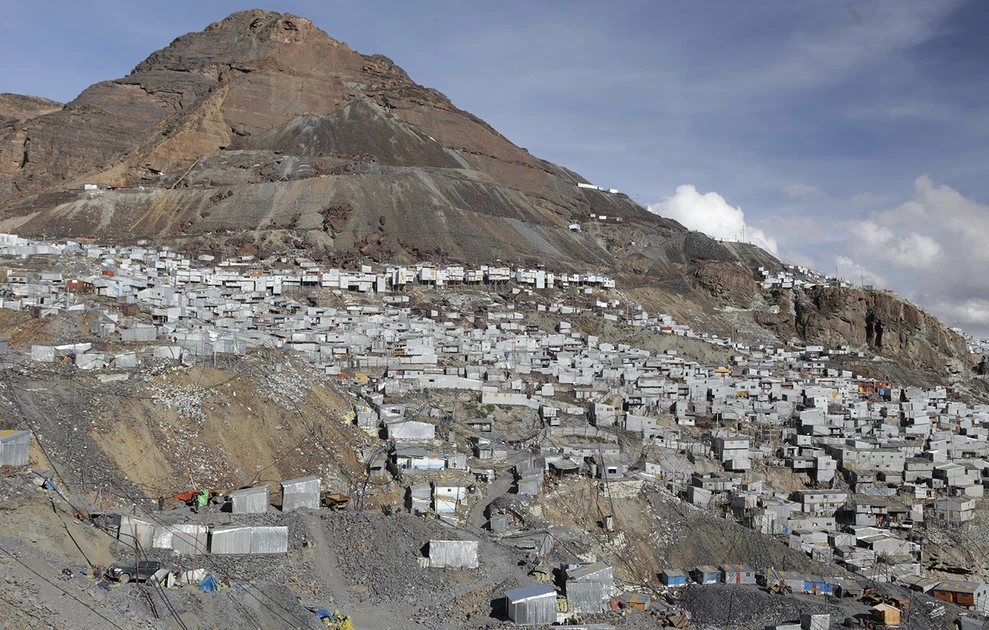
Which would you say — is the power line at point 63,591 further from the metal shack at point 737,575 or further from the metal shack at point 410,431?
the metal shack at point 737,575

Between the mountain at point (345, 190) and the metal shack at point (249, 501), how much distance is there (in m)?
48.5

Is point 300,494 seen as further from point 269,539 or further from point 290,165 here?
point 290,165

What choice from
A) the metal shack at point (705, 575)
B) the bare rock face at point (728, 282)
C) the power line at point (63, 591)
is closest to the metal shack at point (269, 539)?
the power line at point (63, 591)

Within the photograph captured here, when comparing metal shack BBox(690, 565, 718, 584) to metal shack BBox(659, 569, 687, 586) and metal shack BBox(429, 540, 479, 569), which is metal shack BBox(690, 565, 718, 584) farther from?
metal shack BBox(429, 540, 479, 569)

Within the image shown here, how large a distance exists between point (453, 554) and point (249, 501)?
4961 mm

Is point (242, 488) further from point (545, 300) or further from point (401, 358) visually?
point (545, 300)

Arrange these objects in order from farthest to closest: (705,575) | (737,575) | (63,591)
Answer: (737,575) < (705,575) < (63,591)

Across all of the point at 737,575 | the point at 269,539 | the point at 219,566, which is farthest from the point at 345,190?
the point at 219,566

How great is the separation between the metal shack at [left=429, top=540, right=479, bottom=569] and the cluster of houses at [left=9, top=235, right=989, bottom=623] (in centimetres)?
10

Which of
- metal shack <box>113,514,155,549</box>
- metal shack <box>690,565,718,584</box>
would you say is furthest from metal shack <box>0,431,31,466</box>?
metal shack <box>690,565,718,584</box>

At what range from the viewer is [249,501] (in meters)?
18.8

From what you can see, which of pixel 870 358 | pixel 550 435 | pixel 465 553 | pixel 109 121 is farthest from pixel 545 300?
pixel 109 121

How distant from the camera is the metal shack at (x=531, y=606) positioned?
16.9 metres

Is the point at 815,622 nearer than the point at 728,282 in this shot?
Yes
